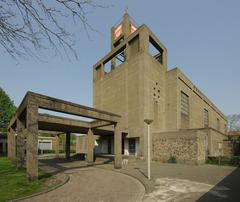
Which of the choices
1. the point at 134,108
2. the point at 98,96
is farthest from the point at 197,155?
the point at 98,96

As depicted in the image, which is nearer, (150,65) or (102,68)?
(150,65)

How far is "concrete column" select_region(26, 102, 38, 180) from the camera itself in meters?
13.0

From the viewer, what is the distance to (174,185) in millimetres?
11867

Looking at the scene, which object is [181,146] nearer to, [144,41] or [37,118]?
[144,41]

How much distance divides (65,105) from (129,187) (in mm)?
7229

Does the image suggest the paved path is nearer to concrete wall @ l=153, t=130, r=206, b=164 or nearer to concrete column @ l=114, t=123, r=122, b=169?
concrete column @ l=114, t=123, r=122, b=169

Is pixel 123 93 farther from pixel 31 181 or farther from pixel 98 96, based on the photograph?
pixel 31 181

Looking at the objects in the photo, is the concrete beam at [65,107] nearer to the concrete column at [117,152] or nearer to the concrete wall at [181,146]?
the concrete column at [117,152]

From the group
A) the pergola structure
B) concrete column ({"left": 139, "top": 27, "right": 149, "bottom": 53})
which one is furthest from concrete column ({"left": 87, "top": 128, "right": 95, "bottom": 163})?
concrete column ({"left": 139, "top": 27, "right": 149, "bottom": 53})

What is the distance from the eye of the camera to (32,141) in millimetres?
13352

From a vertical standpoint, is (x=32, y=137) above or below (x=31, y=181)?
above

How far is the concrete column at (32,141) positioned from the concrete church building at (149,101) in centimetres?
1711

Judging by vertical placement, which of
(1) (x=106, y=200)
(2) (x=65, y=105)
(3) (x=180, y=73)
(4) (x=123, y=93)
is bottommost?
(1) (x=106, y=200)

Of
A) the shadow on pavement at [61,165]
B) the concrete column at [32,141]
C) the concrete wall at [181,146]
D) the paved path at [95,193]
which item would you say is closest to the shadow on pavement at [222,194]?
the paved path at [95,193]
